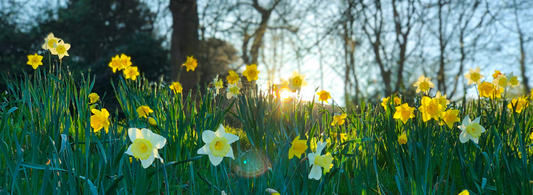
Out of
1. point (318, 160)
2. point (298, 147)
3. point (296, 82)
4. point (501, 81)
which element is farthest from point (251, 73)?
point (501, 81)

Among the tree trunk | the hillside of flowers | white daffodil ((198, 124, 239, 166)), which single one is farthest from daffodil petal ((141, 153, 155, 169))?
the tree trunk

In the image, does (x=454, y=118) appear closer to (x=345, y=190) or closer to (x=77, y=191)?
(x=345, y=190)

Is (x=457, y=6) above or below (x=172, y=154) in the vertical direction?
above

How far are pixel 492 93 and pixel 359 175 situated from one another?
1264 millimetres

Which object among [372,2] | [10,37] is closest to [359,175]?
[372,2]

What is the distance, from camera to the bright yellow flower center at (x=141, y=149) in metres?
1.35

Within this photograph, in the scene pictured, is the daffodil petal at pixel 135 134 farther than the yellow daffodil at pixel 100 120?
No

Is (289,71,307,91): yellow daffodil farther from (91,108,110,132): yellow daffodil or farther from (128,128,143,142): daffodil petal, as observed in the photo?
(128,128,143,142): daffodil petal

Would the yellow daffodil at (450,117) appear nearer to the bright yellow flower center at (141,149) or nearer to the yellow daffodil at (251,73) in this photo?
the yellow daffodil at (251,73)

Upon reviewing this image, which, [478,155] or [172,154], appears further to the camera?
[172,154]

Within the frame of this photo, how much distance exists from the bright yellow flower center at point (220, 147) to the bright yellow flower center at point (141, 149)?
0.71 ft

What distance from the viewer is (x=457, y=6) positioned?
951cm

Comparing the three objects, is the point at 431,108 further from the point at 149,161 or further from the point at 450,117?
the point at 149,161

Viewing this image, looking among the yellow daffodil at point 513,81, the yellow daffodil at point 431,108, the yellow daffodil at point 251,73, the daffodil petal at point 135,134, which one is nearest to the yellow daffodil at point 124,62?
the yellow daffodil at point 251,73
